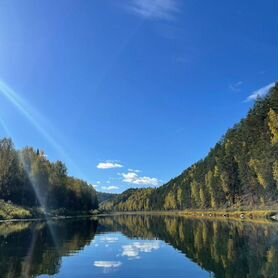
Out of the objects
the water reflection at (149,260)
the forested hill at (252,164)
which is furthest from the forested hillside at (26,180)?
the water reflection at (149,260)

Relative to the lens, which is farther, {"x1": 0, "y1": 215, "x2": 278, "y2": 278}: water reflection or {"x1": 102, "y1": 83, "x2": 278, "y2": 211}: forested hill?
{"x1": 102, "y1": 83, "x2": 278, "y2": 211}: forested hill

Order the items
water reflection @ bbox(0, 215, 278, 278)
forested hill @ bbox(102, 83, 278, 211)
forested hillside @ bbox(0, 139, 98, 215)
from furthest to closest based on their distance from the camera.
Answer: forested hillside @ bbox(0, 139, 98, 215) < forested hill @ bbox(102, 83, 278, 211) < water reflection @ bbox(0, 215, 278, 278)

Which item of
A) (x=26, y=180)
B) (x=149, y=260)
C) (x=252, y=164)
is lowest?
(x=149, y=260)

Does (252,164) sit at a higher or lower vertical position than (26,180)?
lower

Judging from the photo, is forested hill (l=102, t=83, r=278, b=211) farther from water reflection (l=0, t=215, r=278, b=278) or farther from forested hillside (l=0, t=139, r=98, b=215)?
water reflection (l=0, t=215, r=278, b=278)

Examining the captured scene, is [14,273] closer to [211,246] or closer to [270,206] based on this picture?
[211,246]

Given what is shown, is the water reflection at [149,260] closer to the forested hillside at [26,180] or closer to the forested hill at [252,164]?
the forested hill at [252,164]

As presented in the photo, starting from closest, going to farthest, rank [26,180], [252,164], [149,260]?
[149,260] < [252,164] < [26,180]

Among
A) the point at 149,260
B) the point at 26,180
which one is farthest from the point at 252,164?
the point at 149,260

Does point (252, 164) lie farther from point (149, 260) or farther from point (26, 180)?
point (149, 260)

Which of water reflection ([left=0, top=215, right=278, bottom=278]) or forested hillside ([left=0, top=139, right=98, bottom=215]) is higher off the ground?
forested hillside ([left=0, top=139, right=98, bottom=215])

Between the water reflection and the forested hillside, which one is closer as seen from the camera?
the water reflection

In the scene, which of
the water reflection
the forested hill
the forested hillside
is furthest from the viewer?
the forested hillside

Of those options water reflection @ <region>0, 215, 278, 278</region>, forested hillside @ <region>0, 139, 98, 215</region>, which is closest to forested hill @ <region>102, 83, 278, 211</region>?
forested hillside @ <region>0, 139, 98, 215</region>
